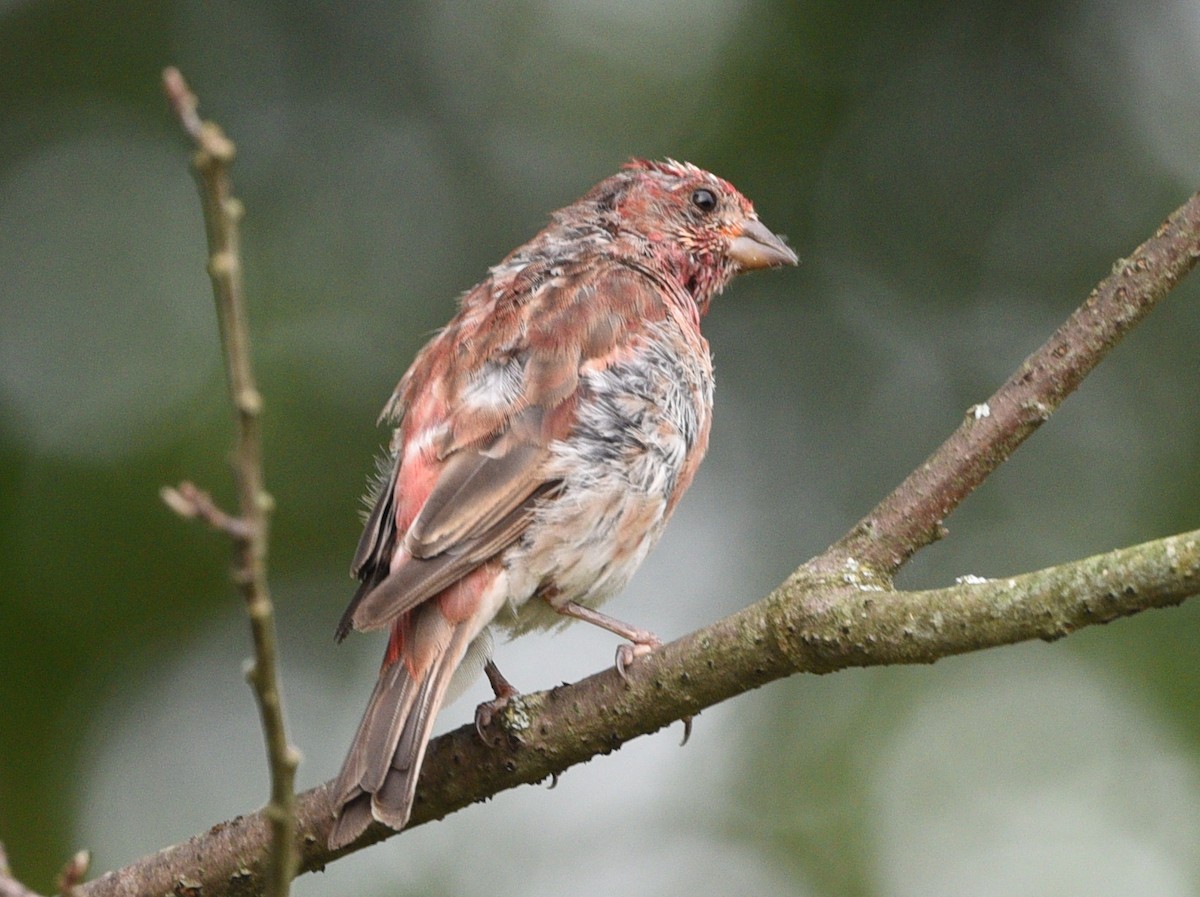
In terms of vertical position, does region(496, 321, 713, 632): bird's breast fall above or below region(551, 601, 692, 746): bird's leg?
above

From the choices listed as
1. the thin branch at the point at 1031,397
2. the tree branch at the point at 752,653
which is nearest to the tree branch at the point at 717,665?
the tree branch at the point at 752,653

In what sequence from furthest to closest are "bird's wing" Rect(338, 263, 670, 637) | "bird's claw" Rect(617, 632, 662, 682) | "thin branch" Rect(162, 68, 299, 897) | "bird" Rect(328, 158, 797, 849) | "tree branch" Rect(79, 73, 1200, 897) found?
"bird's wing" Rect(338, 263, 670, 637)
"bird" Rect(328, 158, 797, 849)
"bird's claw" Rect(617, 632, 662, 682)
"tree branch" Rect(79, 73, 1200, 897)
"thin branch" Rect(162, 68, 299, 897)

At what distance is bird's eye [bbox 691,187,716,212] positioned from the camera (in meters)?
6.62

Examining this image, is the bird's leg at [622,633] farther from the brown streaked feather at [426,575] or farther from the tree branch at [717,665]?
the brown streaked feather at [426,575]

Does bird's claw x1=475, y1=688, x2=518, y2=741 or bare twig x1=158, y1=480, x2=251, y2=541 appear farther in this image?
bird's claw x1=475, y1=688, x2=518, y2=741

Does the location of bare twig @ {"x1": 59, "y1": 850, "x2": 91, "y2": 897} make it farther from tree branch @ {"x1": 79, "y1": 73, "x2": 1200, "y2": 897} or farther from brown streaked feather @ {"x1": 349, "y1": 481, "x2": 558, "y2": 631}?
brown streaked feather @ {"x1": 349, "y1": 481, "x2": 558, "y2": 631}

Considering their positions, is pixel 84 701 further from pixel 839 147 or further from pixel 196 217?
pixel 839 147

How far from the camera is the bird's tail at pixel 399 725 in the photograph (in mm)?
4035

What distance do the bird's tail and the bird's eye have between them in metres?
2.64

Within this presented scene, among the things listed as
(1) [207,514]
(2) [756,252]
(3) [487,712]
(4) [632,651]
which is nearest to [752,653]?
(4) [632,651]

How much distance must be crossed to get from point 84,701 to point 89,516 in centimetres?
85

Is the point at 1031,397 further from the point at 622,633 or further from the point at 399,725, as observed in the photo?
the point at 399,725

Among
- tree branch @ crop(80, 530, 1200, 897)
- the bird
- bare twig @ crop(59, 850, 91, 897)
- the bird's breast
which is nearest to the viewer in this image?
bare twig @ crop(59, 850, 91, 897)

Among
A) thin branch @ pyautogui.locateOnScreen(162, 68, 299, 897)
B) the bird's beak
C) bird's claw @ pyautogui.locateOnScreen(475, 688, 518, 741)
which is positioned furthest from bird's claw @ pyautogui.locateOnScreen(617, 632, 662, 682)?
the bird's beak
